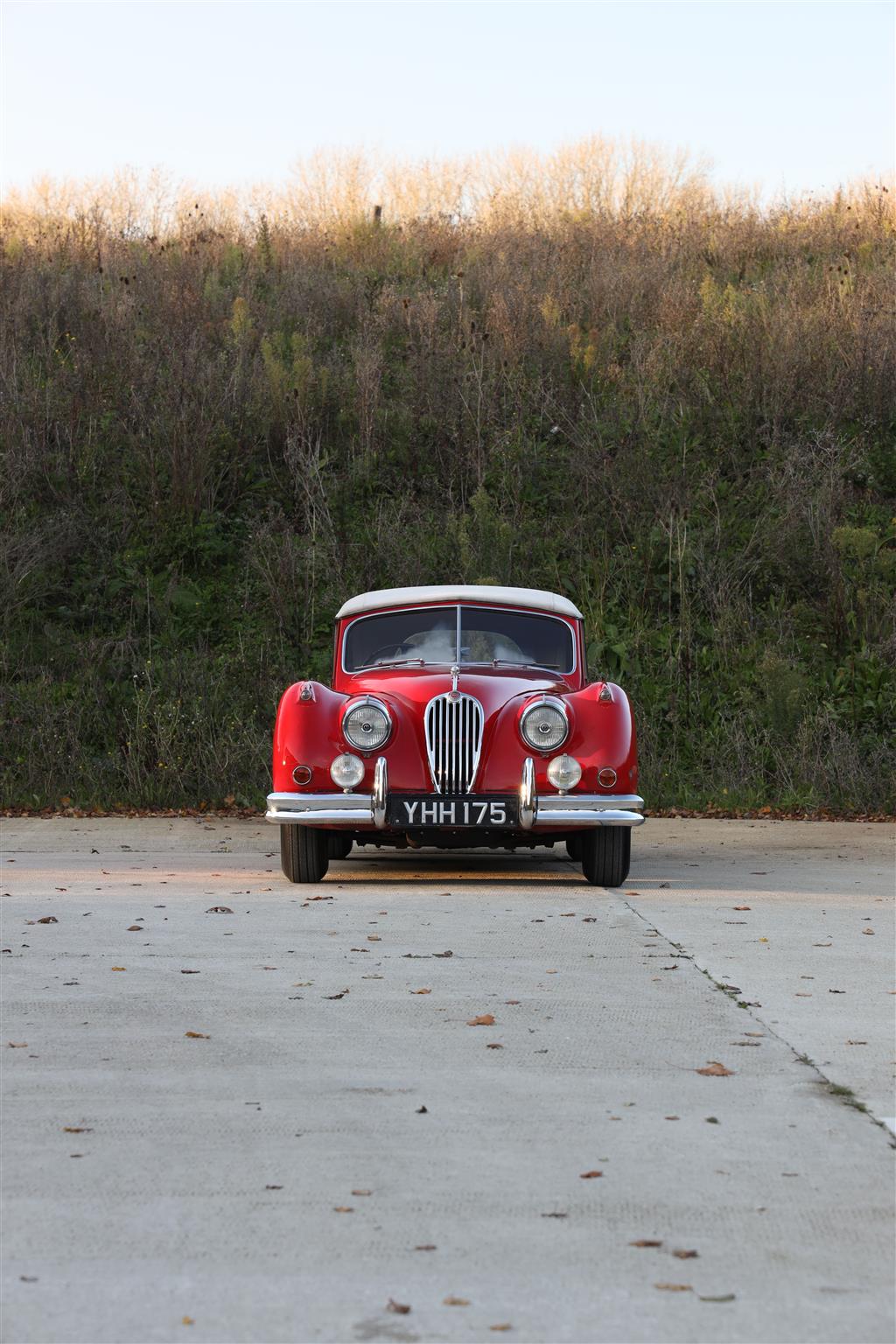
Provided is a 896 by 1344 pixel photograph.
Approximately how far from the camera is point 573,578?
19547 mm

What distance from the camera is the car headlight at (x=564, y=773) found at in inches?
384

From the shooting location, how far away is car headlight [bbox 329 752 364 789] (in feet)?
31.8

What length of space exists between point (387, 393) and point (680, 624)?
6.66 m

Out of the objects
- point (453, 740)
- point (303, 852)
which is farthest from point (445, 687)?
point (303, 852)

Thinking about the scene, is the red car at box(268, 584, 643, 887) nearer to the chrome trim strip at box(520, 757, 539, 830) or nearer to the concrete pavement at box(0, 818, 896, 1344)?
the chrome trim strip at box(520, 757, 539, 830)

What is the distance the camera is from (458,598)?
36.9 ft

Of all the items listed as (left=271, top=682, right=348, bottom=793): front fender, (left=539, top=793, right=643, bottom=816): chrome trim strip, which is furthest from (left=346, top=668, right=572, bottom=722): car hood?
(left=539, top=793, right=643, bottom=816): chrome trim strip

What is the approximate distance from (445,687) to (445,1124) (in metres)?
5.63

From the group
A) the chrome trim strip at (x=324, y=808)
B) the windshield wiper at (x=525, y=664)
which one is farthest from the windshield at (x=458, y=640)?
the chrome trim strip at (x=324, y=808)

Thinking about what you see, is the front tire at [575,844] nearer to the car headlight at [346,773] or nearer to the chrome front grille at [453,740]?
the chrome front grille at [453,740]

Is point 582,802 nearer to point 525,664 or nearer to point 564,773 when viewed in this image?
point 564,773

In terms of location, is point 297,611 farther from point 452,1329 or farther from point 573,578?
point 452,1329

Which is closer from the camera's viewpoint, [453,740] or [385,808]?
[385,808]

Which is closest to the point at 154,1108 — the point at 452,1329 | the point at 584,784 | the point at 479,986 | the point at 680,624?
the point at 452,1329
